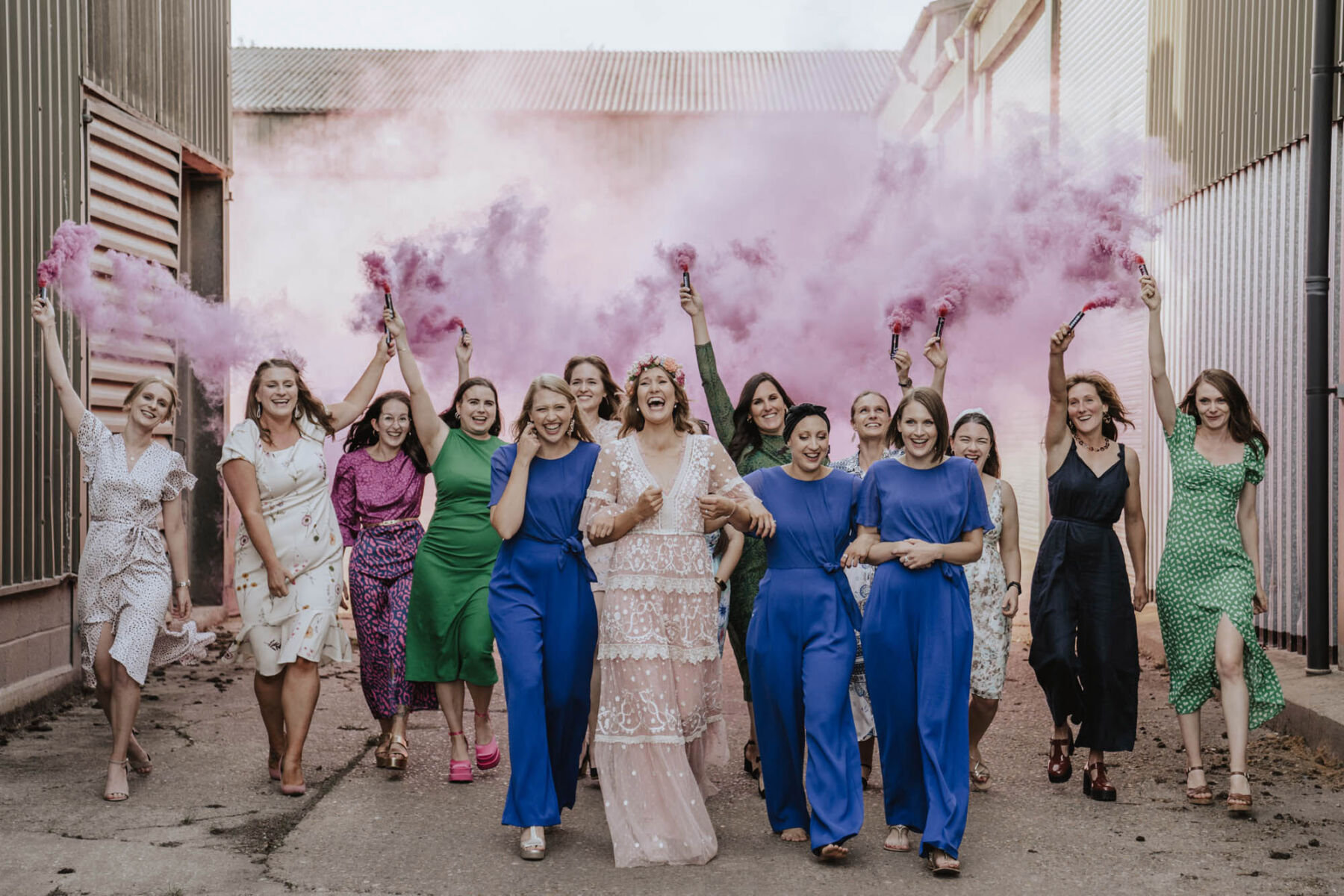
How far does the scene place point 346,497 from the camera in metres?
6.92

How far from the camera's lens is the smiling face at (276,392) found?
6191 mm

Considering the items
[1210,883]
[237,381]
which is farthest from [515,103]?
[1210,883]

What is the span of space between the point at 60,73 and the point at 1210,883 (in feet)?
25.7

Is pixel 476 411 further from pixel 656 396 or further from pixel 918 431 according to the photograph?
pixel 918 431

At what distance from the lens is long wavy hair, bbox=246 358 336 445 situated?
624cm

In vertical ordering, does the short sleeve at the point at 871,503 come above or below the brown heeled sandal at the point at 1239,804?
above

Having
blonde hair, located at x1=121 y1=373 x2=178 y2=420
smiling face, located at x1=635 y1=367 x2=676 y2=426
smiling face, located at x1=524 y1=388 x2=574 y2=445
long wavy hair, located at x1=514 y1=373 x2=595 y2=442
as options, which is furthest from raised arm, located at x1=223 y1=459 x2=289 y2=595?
smiling face, located at x1=635 y1=367 x2=676 y2=426

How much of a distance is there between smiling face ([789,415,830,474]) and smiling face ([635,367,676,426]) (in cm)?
51

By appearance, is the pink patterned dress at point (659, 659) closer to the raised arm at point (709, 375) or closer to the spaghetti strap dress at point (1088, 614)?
the raised arm at point (709, 375)

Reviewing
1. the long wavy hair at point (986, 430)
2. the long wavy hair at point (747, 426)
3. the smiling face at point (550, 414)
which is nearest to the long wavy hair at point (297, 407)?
the smiling face at point (550, 414)

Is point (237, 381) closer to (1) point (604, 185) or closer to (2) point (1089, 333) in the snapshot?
(2) point (1089, 333)

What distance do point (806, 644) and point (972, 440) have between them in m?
1.52

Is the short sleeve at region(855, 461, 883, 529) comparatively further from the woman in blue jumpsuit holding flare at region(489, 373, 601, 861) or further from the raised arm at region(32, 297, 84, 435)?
the raised arm at region(32, 297, 84, 435)

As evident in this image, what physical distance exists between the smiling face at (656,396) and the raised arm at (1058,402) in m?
1.97
